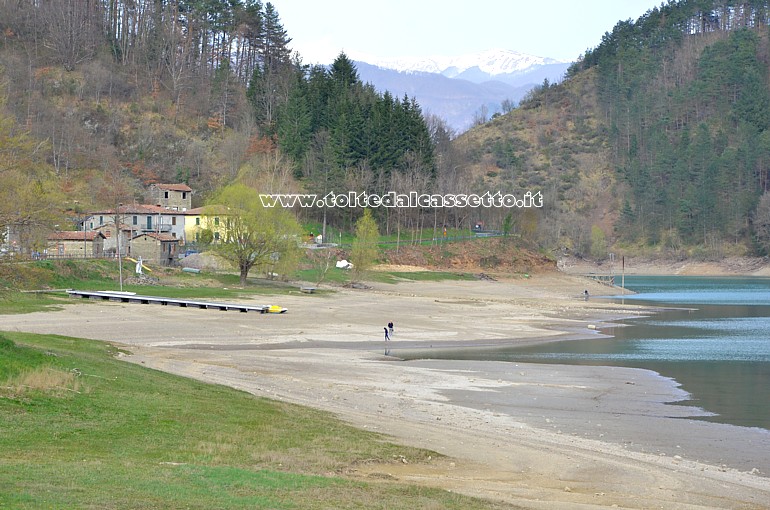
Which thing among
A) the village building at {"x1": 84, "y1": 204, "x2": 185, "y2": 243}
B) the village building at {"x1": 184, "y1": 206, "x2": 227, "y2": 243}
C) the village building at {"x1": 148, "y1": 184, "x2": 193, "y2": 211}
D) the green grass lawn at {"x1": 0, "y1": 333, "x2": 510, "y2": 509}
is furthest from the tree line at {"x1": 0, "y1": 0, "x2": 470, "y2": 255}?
the green grass lawn at {"x1": 0, "y1": 333, "x2": 510, "y2": 509}

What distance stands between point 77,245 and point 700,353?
57242 mm

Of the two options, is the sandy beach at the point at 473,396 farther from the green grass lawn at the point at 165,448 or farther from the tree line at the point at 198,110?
the tree line at the point at 198,110

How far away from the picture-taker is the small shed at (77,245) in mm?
82250

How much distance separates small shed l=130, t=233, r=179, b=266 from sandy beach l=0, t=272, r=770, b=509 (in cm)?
2125

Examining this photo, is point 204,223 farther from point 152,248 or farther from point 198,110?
point 198,110

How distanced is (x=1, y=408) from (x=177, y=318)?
117 ft

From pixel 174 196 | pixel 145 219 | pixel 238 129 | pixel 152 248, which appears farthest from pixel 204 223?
pixel 238 129

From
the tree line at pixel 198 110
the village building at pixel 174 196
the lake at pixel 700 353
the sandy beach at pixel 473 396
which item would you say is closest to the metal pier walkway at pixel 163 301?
the sandy beach at pixel 473 396

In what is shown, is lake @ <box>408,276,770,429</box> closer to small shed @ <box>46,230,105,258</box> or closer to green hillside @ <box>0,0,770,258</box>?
small shed @ <box>46,230,105,258</box>

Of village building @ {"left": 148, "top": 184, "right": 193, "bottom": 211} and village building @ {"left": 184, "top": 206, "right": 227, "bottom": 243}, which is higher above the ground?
village building @ {"left": 148, "top": 184, "right": 193, "bottom": 211}

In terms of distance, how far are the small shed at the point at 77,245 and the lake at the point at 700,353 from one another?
4628 cm

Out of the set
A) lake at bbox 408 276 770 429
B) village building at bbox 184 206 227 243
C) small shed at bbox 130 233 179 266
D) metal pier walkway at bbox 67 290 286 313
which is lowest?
lake at bbox 408 276 770 429

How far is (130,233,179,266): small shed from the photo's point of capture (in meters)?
87.9

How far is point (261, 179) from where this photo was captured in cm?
12650
